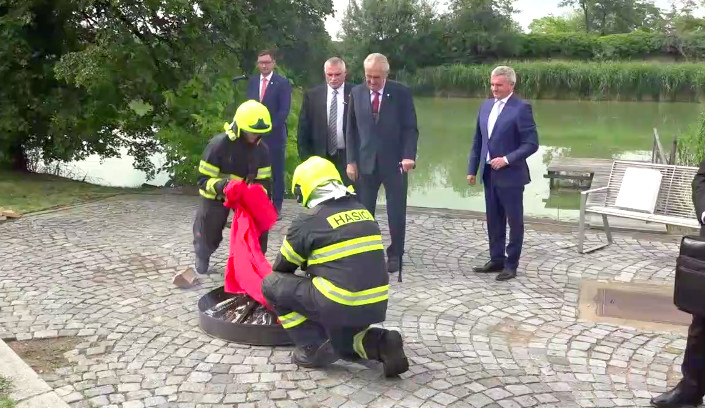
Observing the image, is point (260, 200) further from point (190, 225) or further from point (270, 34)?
point (270, 34)

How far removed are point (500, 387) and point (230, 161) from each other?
275 cm

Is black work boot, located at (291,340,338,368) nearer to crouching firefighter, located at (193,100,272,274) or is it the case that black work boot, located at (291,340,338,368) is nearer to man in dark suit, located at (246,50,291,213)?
crouching firefighter, located at (193,100,272,274)

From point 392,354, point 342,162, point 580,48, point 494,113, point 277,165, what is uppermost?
point 580,48

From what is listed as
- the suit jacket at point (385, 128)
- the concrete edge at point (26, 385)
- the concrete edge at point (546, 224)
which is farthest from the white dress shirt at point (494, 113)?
the concrete edge at point (26, 385)

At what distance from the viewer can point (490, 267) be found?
21.4 ft

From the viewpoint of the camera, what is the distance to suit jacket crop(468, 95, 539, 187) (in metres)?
6.15

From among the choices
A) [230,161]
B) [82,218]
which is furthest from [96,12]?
[230,161]

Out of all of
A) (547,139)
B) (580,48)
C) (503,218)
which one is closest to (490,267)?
(503,218)

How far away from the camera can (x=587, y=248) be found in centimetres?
735

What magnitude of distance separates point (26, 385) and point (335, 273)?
72.7 inches

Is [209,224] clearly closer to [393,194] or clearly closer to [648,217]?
[393,194]

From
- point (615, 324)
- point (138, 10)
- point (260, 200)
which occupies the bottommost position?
point (615, 324)

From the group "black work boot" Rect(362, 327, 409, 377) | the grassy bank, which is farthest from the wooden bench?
the grassy bank

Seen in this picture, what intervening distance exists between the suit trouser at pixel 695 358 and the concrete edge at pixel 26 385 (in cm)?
334
